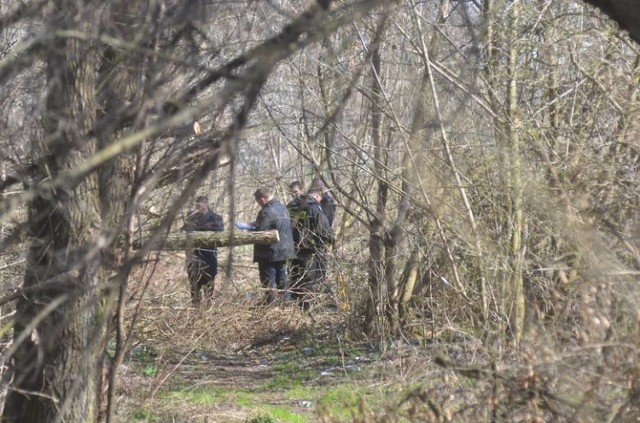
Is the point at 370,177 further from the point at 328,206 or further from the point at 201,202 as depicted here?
the point at 201,202

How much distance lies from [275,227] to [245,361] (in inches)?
82.2

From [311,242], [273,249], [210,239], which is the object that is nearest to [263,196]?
[273,249]

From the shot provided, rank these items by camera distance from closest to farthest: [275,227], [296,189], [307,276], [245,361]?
[245,361], [296,189], [307,276], [275,227]

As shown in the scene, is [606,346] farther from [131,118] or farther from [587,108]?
[587,108]

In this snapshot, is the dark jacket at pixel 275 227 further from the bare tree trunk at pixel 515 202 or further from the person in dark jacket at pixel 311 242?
the bare tree trunk at pixel 515 202

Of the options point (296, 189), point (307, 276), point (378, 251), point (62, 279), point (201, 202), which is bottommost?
point (62, 279)

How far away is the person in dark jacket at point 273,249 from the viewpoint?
43.2ft

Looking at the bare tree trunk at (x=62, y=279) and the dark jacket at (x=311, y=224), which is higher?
the dark jacket at (x=311, y=224)

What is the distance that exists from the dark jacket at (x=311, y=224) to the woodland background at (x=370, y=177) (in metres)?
0.41

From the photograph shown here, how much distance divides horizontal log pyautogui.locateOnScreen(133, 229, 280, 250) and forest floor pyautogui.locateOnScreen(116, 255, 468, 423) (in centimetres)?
32

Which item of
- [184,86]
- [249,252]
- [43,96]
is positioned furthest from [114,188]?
[249,252]

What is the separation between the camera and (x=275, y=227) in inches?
521

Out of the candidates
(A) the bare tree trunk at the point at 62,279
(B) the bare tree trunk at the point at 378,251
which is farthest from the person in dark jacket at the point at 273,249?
(A) the bare tree trunk at the point at 62,279

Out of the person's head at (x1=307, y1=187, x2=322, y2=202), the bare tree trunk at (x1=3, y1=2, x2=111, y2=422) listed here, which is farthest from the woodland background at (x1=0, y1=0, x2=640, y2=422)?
the person's head at (x1=307, y1=187, x2=322, y2=202)
